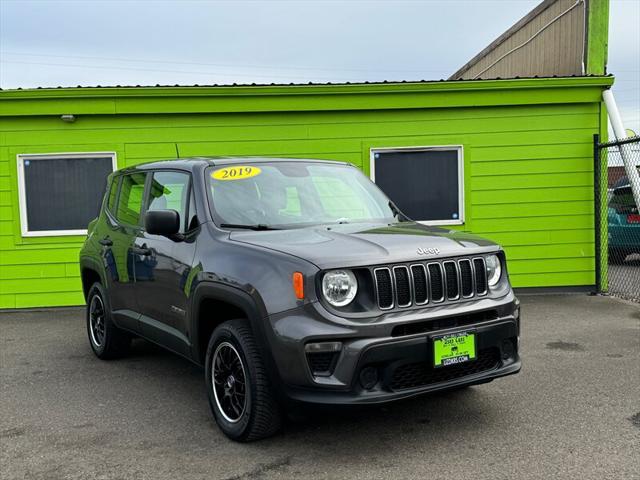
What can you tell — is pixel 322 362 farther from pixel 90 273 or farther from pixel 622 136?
pixel 622 136

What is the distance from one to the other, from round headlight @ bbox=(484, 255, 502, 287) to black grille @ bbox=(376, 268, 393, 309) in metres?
0.86

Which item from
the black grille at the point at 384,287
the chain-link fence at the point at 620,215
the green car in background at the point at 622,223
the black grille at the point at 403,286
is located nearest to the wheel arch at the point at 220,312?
the black grille at the point at 384,287

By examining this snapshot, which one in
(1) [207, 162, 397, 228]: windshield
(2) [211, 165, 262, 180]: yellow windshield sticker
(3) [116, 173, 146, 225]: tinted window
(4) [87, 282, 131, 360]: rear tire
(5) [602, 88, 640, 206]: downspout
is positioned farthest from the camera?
(5) [602, 88, 640, 206]: downspout

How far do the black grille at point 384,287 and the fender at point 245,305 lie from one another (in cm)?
64

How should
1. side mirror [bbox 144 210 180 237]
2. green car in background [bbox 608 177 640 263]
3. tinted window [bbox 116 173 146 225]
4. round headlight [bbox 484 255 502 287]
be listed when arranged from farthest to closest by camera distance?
green car in background [bbox 608 177 640 263] → tinted window [bbox 116 173 146 225] → side mirror [bbox 144 210 180 237] → round headlight [bbox 484 255 502 287]

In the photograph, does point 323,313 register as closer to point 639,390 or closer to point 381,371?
point 381,371

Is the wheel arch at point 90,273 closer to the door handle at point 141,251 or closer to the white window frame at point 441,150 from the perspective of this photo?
the door handle at point 141,251

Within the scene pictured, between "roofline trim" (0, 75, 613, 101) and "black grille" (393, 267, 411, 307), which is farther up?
"roofline trim" (0, 75, 613, 101)

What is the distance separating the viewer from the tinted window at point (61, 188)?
8.73 metres

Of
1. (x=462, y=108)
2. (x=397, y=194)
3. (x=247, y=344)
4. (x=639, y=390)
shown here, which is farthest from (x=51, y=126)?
(x=639, y=390)

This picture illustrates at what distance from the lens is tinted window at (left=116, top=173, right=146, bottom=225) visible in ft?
17.2

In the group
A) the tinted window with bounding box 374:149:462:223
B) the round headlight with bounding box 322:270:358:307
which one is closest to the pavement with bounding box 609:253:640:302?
the tinted window with bounding box 374:149:462:223

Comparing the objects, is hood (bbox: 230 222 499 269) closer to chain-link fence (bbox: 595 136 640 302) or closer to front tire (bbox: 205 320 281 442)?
front tire (bbox: 205 320 281 442)

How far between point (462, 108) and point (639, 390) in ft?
17.2
